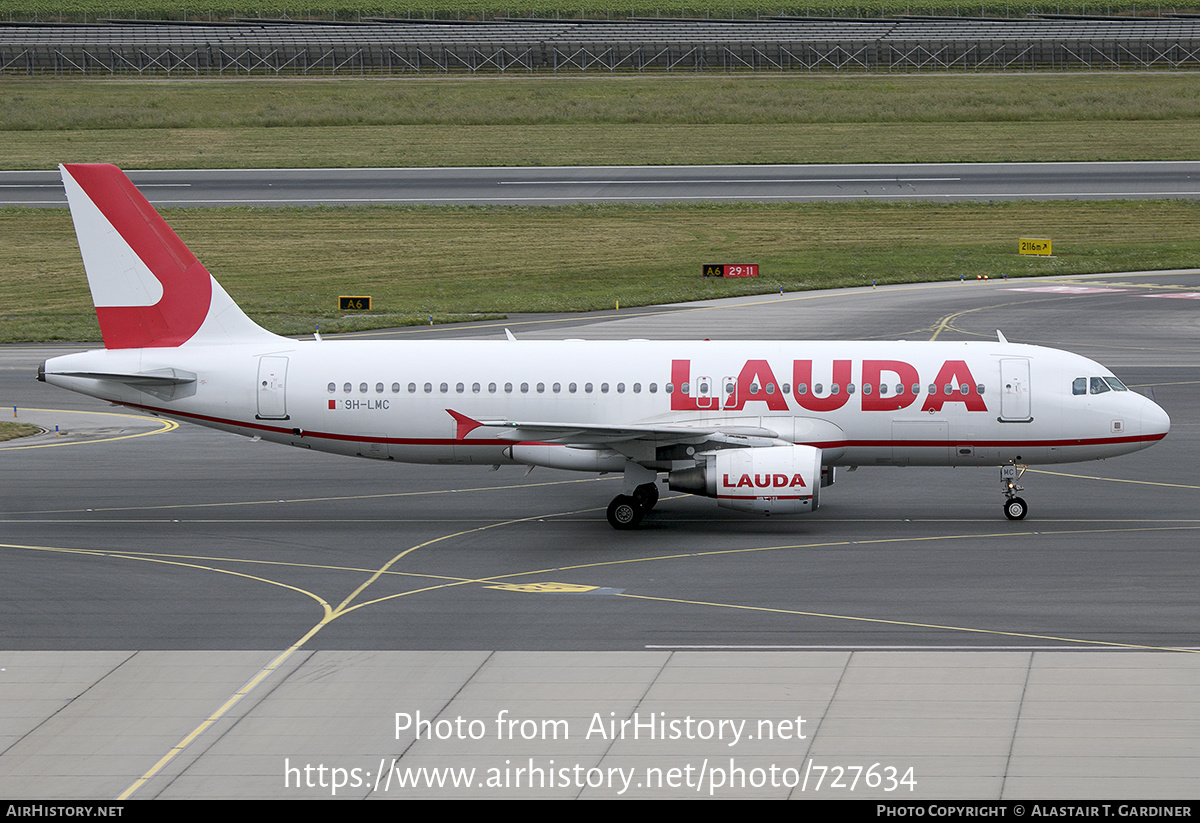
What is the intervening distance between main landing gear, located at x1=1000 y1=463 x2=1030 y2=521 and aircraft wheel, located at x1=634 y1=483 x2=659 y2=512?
8.86 m

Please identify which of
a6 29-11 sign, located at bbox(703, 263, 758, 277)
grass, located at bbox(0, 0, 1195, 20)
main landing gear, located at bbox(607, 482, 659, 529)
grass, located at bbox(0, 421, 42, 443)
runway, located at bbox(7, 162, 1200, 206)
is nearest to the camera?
main landing gear, located at bbox(607, 482, 659, 529)

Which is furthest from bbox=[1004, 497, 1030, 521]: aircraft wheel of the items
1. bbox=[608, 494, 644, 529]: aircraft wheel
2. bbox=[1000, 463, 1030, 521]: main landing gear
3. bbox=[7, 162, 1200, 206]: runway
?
bbox=[7, 162, 1200, 206]: runway

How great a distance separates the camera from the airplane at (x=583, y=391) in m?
34.1

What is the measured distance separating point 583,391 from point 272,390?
8021mm

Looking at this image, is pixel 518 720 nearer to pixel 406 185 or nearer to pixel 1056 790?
pixel 1056 790

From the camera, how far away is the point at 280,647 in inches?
1000

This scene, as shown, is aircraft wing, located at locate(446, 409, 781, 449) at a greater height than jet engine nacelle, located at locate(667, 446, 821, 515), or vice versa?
aircraft wing, located at locate(446, 409, 781, 449)

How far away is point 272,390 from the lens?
116 ft

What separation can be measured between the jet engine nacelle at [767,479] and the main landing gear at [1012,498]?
5420 mm

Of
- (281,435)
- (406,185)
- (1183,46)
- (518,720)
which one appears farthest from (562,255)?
(1183,46)

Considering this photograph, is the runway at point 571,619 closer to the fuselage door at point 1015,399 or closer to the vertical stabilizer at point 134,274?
the fuselage door at point 1015,399

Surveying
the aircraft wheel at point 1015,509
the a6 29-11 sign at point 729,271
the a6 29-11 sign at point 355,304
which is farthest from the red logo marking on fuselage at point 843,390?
the a6 29-11 sign at point 729,271

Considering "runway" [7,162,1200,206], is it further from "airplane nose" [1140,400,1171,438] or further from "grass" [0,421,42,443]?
"airplane nose" [1140,400,1171,438]

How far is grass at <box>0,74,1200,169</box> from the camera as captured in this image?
108 meters
